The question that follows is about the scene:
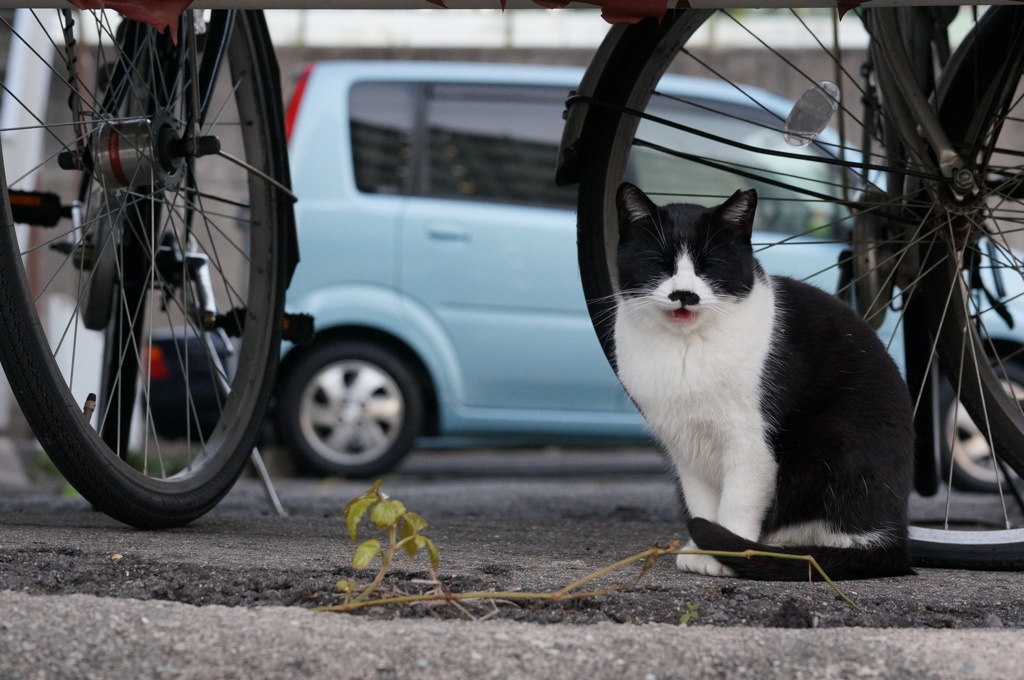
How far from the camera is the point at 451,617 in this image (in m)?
1.53

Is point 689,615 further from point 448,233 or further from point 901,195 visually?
point 448,233

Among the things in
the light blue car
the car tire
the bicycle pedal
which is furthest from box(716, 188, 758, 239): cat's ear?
the car tire

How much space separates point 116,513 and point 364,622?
762 millimetres

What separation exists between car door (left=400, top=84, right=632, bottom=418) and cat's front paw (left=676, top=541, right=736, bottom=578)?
350 cm

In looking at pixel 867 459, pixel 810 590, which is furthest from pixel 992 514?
pixel 810 590

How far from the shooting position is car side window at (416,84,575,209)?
5.61m

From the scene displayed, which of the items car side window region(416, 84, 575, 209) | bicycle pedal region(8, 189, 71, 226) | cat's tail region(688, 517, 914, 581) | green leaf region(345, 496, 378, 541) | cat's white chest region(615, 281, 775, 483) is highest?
car side window region(416, 84, 575, 209)

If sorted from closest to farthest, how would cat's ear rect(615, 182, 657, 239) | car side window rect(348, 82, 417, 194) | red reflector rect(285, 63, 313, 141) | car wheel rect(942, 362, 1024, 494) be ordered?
1. cat's ear rect(615, 182, 657, 239)
2. car wheel rect(942, 362, 1024, 494)
3. red reflector rect(285, 63, 313, 141)
4. car side window rect(348, 82, 417, 194)

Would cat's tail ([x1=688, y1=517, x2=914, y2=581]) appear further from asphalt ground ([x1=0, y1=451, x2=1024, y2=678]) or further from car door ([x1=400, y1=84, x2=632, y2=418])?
car door ([x1=400, y1=84, x2=632, y2=418])

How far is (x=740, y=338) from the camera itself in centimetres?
198

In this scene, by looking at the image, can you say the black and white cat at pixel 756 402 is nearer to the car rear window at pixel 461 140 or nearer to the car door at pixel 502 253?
the car door at pixel 502 253

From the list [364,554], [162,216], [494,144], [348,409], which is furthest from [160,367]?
[364,554]

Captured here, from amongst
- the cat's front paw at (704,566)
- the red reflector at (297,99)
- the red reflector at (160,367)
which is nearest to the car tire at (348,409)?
the red reflector at (160,367)

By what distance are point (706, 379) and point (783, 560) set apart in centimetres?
33
